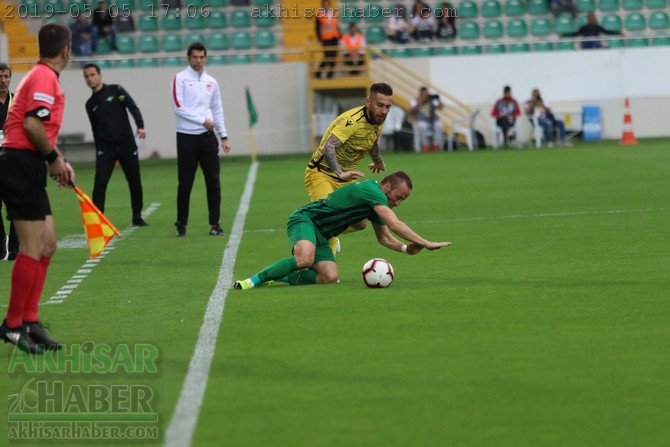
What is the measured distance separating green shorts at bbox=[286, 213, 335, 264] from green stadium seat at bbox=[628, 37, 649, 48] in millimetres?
26294

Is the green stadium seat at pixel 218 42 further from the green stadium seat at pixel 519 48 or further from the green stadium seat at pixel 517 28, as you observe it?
the green stadium seat at pixel 517 28

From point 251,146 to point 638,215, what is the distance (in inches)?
767

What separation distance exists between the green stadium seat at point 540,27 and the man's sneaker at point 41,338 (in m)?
30.6

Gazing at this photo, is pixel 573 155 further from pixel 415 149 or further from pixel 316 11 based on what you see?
pixel 316 11

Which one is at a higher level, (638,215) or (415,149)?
(638,215)

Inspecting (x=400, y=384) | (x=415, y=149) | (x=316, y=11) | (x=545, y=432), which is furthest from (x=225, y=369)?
(x=316, y=11)

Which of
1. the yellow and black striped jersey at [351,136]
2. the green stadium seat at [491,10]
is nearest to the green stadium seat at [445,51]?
the green stadium seat at [491,10]

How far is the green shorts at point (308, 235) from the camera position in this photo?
10.8 m

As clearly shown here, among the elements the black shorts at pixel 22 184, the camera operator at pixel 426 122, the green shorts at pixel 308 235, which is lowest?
the camera operator at pixel 426 122

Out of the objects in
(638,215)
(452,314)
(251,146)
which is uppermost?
(452,314)

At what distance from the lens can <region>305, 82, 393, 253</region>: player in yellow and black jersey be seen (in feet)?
40.6

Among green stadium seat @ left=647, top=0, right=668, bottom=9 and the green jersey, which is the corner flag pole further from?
the green jersey

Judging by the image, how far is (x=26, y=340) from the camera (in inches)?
312

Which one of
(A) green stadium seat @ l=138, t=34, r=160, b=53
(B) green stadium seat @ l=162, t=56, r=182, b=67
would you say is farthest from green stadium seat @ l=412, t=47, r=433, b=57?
(A) green stadium seat @ l=138, t=34, r=160, b=53
